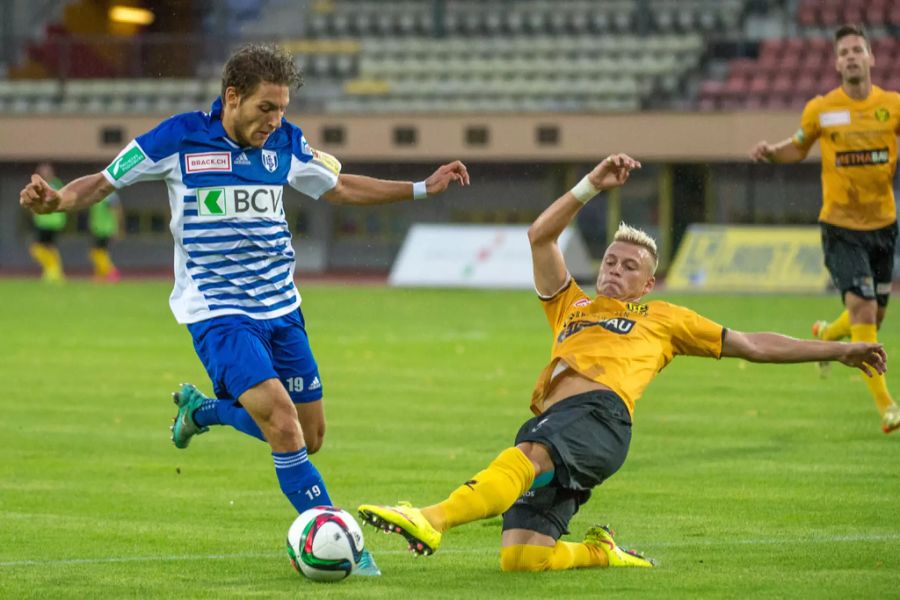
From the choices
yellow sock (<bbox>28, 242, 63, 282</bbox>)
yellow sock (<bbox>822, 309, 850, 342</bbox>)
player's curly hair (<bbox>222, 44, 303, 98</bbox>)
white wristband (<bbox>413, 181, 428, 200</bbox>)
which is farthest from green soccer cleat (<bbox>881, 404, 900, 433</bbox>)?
yellow sock (<bbox>28, 242, 63, 282</bbox>)

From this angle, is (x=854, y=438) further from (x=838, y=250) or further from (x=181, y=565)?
(x=181, y=565)

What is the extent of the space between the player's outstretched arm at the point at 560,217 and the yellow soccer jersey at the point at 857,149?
5.03 meters

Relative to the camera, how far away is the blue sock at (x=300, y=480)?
6930mm

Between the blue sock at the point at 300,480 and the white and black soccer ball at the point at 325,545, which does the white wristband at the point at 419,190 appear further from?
the white and black soccer ball at the point at 325,545

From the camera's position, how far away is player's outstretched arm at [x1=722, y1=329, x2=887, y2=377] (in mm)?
7031

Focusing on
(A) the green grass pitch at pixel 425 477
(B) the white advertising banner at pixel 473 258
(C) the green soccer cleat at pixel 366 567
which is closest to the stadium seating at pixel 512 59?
(B) the white advertising banner at pixel 473 258

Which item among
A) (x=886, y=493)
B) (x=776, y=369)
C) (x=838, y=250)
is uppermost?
(x=838, y=250)

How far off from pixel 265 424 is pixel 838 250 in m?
6.31

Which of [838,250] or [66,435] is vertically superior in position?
[838,250]

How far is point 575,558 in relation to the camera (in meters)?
7.02

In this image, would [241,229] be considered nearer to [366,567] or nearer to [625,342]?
[366,567]

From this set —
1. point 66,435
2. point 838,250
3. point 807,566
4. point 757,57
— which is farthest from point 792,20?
point 807,566

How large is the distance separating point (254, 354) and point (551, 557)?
1.52 meters

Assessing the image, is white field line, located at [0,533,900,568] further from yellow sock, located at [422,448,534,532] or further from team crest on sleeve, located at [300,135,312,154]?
team crest on sleeve, located at [300,135,312,154]
